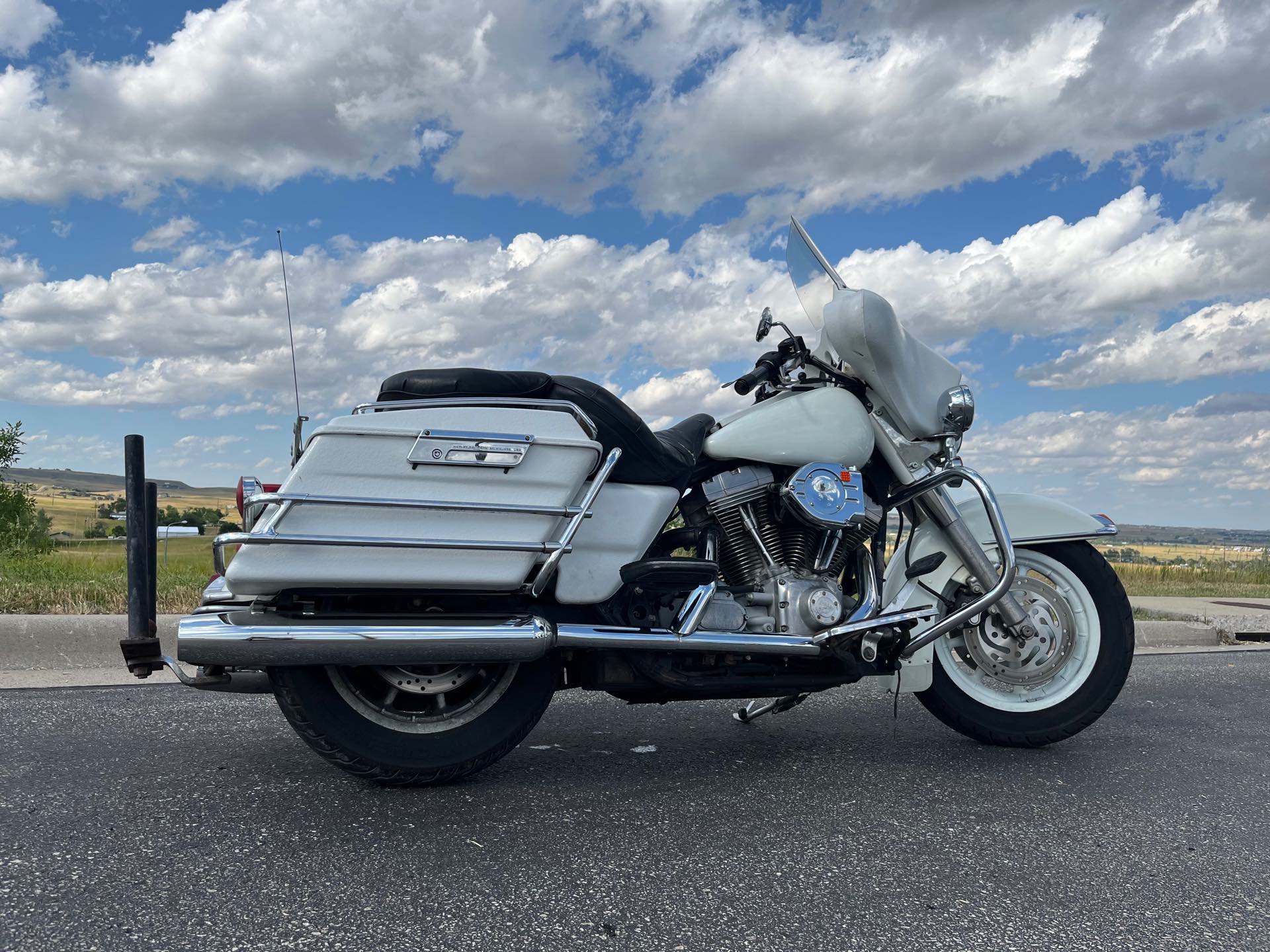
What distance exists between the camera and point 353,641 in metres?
2.79

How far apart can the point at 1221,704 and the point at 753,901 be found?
3.66 m

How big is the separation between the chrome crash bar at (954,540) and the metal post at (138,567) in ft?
8.17

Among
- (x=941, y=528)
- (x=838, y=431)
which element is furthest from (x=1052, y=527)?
(x=838, y=431)

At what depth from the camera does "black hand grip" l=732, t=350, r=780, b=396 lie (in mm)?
3844

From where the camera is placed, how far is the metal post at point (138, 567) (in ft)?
9.64

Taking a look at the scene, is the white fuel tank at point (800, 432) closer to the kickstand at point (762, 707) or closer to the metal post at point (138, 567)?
the kickstand at point (762, 707)

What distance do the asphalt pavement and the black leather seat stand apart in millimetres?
1033

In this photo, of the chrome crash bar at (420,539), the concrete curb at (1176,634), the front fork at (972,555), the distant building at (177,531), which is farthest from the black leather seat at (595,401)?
the concrete curb at (1176,634)

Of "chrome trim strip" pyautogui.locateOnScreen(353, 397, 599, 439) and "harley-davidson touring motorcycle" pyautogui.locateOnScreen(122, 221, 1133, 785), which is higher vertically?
"chrome trim strip" pyautogui.locateOnScreen(353, 397, 599, 439)

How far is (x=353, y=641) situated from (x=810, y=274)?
7.64ft

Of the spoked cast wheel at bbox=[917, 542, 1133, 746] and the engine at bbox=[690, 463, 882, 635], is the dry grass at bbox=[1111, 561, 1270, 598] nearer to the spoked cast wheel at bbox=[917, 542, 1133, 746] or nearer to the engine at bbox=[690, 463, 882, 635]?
the spoked cast wheel at bbox=[917, 542, 1133, 746]

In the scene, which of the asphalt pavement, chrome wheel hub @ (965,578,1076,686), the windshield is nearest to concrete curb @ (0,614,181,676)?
the asphalt pavement

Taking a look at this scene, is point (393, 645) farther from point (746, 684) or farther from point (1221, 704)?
point (1221, 704)

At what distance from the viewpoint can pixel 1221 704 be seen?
4828mm
